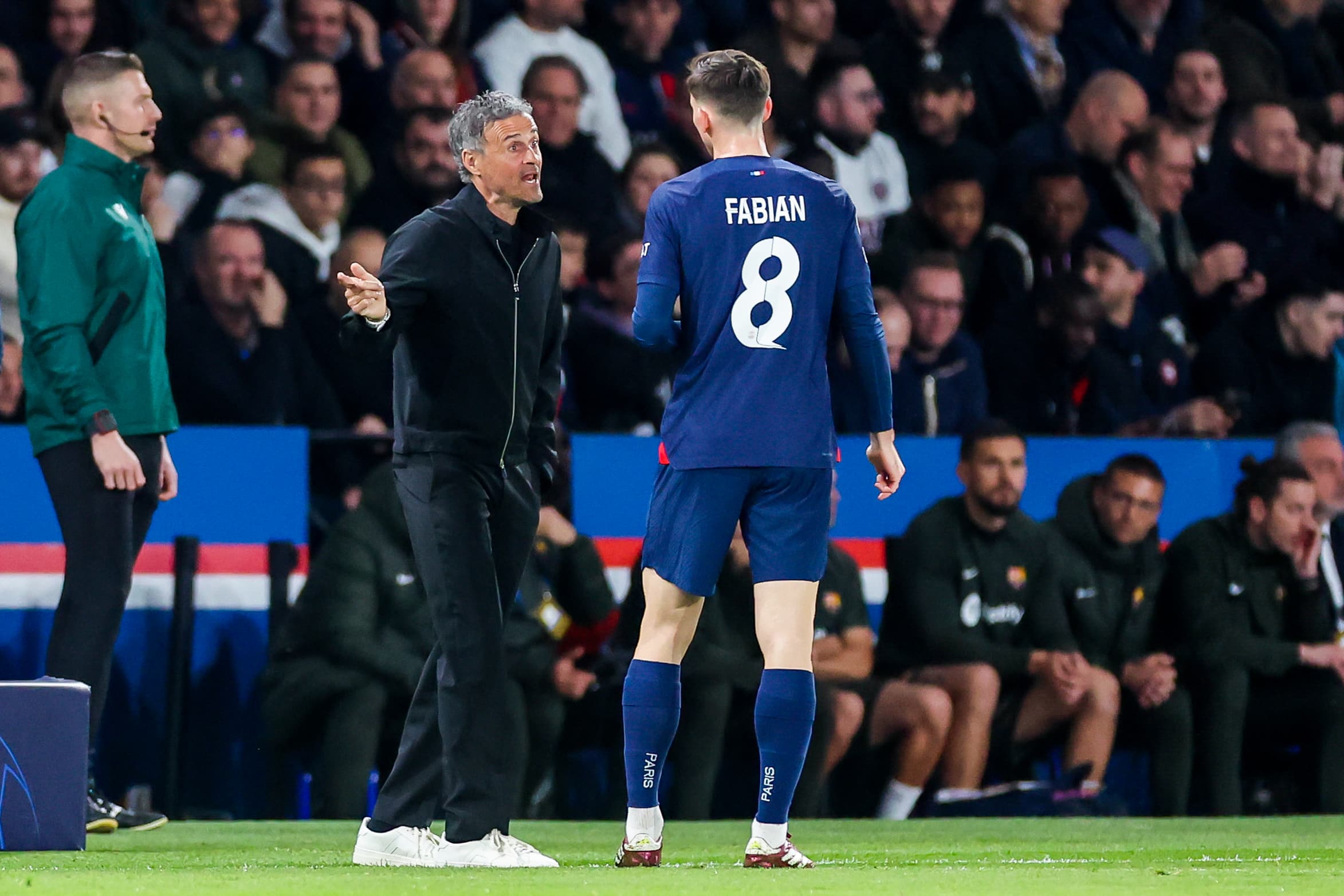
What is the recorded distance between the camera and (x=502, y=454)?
4.65 metres

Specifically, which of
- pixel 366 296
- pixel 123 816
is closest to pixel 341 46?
pixel 123 816

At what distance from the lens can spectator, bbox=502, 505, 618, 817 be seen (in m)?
6.86

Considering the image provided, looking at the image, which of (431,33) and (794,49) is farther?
(794,49)

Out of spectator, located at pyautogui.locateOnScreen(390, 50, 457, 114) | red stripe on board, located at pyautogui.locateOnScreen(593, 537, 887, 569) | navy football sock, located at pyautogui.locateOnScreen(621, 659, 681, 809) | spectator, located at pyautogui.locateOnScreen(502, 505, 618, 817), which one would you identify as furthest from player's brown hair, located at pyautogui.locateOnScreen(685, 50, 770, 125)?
spectator, located at pyautogui.locateOnScreen(390, 50, 457, 114)

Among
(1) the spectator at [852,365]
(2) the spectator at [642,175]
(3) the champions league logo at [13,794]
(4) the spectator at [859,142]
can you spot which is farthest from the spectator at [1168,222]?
(3) the champions league logo at [13,794]

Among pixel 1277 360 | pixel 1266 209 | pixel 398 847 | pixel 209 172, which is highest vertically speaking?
pixel 1266 209

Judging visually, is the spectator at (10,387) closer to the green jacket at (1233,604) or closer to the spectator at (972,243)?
the spectator at (972,243)

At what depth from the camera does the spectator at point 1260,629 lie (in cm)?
758

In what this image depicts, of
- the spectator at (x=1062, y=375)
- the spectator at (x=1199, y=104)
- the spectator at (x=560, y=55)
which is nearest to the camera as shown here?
the spectator at (x=560, y=55)

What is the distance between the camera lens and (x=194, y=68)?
7.66 metres

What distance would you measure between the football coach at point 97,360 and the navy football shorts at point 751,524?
5.27ft

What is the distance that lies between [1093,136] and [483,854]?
5717mm

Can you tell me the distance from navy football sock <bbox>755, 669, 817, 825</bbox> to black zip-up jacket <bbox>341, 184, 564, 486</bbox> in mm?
876

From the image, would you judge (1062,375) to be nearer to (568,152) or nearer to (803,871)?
(568,152)
